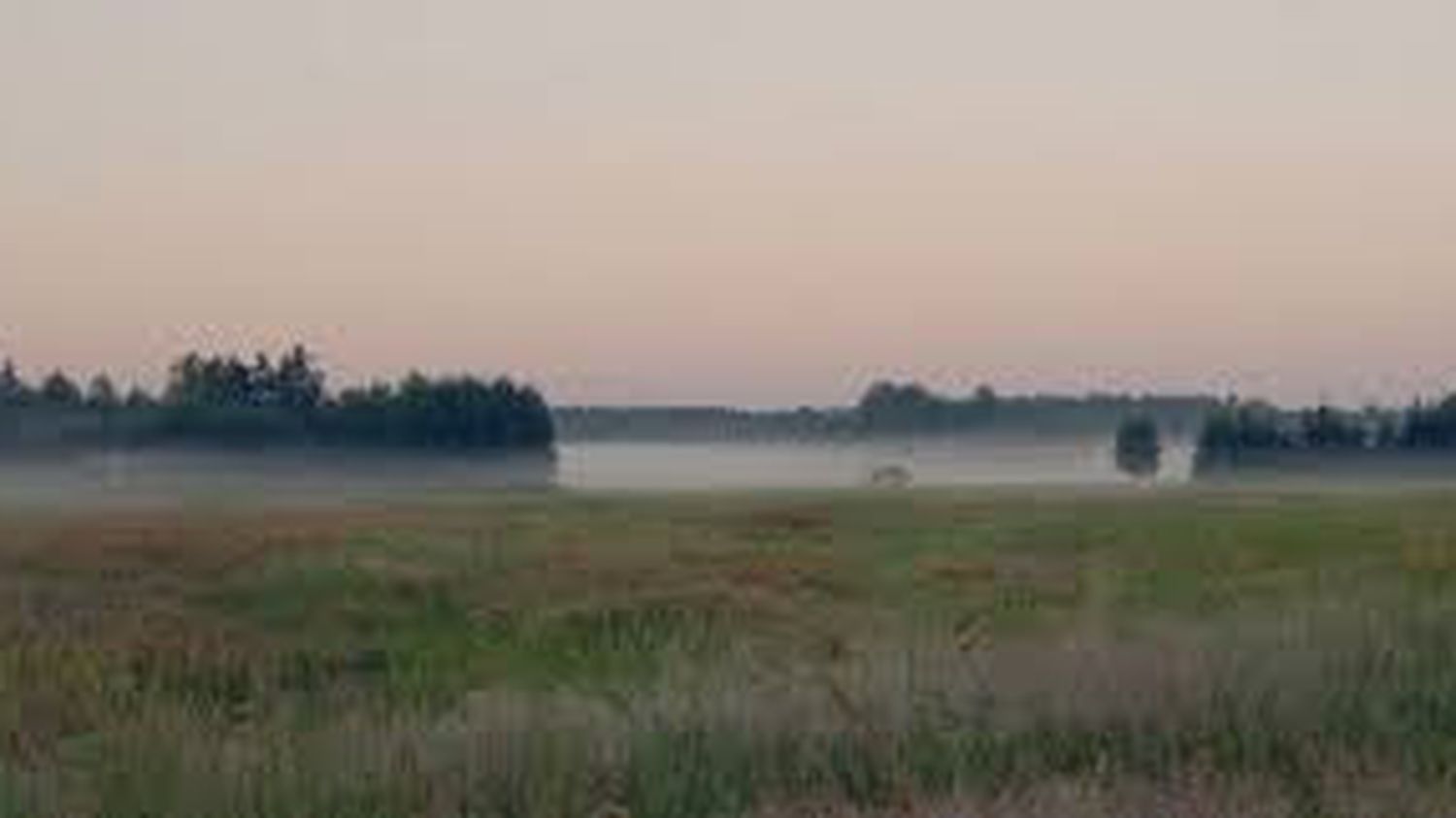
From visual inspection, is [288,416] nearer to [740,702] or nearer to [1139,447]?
[1139,447]

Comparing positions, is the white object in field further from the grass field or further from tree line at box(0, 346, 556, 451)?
the grass field

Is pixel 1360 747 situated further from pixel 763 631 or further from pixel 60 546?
pixel 60 546

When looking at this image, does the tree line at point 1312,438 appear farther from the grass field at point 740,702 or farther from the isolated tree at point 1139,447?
the grass field at point 740,702

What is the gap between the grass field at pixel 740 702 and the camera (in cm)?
1376

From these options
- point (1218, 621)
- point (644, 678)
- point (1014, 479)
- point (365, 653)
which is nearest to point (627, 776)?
point (644, 678)

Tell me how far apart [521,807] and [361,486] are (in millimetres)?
110832

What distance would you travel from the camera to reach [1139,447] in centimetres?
18162

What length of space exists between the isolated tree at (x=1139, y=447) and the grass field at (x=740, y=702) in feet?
450

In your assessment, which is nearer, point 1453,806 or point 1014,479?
point 1453,806

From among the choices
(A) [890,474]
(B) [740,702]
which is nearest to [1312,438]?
(A) [890,474]

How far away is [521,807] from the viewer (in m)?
13.6

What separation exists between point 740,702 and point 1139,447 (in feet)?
550

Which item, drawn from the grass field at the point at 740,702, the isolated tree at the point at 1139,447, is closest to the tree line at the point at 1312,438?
the isolated tree at the point at 1139,447

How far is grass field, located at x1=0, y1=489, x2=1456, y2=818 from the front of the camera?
13758 mm
